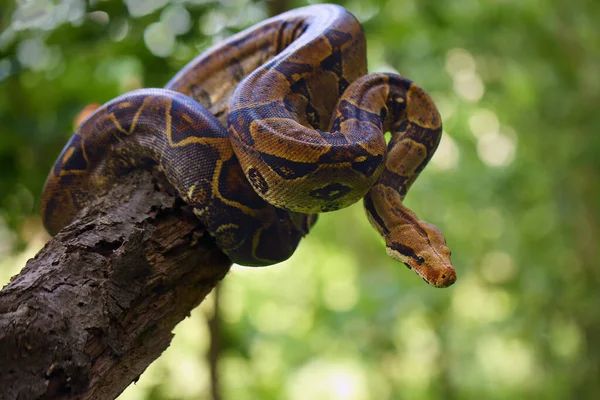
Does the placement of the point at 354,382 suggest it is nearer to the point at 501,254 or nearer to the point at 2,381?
the point at 501,254

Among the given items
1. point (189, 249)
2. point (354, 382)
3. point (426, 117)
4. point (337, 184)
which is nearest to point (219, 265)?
point (189, 249)

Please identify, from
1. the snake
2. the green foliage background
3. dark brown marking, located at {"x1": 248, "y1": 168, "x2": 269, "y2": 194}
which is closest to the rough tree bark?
the snake

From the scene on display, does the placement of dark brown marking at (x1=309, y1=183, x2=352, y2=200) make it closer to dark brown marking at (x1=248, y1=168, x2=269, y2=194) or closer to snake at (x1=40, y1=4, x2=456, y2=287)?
snake at (x1=40, y1=4, x2=456, y2=287)

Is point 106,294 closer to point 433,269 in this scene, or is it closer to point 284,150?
point 284,150

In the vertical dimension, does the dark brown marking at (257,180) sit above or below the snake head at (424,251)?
above

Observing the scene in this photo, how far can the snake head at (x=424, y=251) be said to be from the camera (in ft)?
6.53

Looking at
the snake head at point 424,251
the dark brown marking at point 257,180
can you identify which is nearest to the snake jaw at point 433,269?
the snake head at point 424,251

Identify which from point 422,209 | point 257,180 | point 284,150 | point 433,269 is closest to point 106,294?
point 257,180

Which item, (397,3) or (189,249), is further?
(397,3)

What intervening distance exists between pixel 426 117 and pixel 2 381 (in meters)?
1.91

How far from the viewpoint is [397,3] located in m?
4.74

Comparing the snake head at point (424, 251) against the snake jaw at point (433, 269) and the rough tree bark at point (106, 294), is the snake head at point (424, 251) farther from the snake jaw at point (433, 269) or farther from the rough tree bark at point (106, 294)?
the rough tree bark at point (106, 294)

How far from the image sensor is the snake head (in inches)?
78.4

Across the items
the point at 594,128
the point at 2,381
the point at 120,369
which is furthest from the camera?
the point at 594,128
